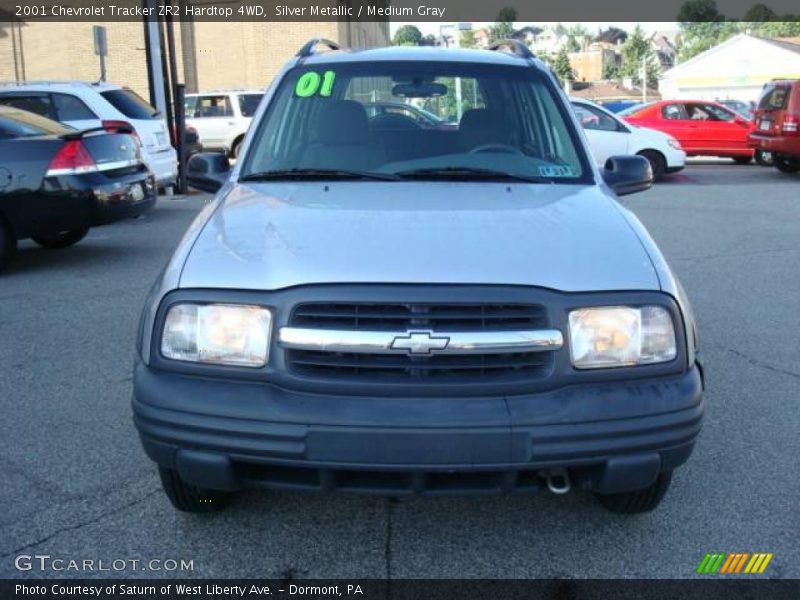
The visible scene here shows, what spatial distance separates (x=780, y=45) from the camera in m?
53.8

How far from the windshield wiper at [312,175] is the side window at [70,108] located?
825 centimetres

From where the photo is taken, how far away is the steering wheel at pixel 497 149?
3.92 meters

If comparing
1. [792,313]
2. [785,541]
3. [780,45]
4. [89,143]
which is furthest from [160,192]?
[780,45]

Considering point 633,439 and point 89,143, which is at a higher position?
point 89,143

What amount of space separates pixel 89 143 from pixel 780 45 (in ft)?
181

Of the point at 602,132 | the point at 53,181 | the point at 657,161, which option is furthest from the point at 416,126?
the point at 657,161

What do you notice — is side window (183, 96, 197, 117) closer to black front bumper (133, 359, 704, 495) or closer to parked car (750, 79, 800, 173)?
parked car (750, 79, 800, 173)

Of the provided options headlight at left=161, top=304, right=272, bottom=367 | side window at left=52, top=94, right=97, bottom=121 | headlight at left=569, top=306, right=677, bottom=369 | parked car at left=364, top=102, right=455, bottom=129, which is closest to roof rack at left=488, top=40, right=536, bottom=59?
parked car at left=364, top=102, right=455, bottom=129

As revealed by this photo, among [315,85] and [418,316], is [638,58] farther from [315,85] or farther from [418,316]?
[418,316]

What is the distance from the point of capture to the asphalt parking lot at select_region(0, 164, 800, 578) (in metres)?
3.00

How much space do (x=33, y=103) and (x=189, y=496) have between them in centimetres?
952

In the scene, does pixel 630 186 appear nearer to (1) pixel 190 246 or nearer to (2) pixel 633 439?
(2) pixel 633 439

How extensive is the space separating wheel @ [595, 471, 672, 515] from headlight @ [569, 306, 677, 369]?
534 mm

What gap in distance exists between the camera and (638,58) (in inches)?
3386
